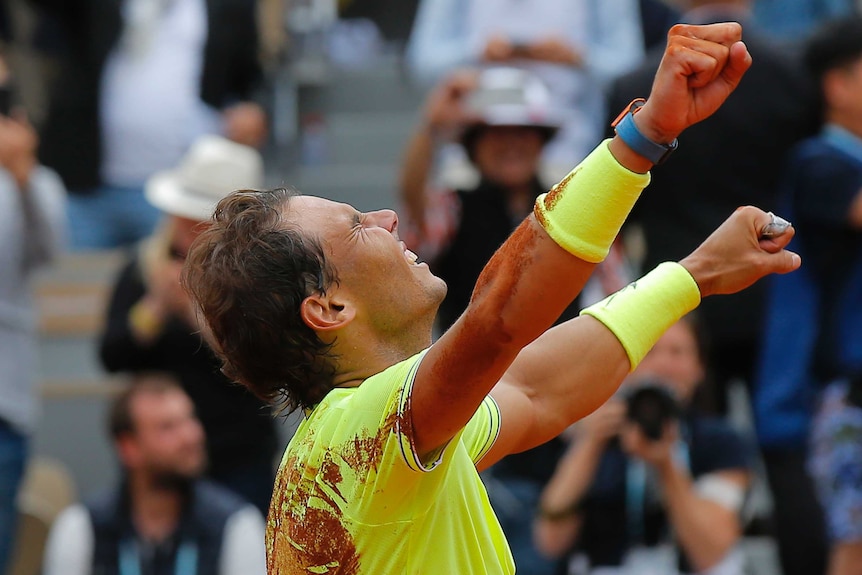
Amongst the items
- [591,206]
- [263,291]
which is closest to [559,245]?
[591,206]

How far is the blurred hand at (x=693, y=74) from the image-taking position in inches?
82.3

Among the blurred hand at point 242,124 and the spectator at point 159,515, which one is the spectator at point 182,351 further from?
the blurred hand at point 242,124

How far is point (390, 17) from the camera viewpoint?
1206cm

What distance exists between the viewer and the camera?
4.78m

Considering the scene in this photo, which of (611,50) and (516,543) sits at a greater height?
(611,50)

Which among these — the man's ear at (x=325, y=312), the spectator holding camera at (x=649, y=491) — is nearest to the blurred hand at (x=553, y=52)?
the spectator holding camera at (x=649, y=491)

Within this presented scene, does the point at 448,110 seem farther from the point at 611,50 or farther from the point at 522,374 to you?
the point at 522,374

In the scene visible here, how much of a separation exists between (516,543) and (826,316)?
1326 mm

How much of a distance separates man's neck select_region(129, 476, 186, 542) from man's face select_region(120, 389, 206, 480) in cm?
5

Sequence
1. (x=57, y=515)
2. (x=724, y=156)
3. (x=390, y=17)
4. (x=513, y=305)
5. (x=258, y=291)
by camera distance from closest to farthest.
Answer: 1. (x=513, y=305)
2. (x=258, y=291)
3. (x=724, y=156)
4. (x=57, y=515)
5. (x=390, y=17)

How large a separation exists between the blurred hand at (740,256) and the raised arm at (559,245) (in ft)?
1.24

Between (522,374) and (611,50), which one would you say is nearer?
(522,374)

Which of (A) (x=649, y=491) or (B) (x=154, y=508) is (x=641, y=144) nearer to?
(A) (x=649, y=491)

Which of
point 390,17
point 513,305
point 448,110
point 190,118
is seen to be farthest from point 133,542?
point 390,17
